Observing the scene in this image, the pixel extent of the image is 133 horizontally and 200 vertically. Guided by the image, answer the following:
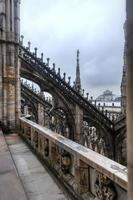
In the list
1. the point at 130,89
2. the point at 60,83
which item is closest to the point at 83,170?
the point at 130,89

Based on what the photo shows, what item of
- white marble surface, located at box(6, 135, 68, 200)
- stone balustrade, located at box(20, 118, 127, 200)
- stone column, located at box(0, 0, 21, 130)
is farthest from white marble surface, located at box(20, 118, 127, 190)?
stone column, located at box(0, 0, 21, 130)

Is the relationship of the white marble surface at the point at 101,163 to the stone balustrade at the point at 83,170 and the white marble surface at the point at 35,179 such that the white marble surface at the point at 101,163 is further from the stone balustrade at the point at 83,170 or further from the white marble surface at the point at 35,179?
the white marble surface at the point at 35,179

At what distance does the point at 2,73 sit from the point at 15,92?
2.27 feet

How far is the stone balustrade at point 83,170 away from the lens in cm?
196

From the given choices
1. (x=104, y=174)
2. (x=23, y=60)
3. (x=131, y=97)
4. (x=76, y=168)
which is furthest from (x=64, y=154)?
(x=23, y=60)

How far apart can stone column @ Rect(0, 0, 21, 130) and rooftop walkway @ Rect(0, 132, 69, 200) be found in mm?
3092

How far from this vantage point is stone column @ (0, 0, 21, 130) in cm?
754

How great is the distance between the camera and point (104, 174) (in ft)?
6.85

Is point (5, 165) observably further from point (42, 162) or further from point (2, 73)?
point (2, 73)

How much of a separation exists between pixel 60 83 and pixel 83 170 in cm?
1274

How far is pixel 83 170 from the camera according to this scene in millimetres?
2689

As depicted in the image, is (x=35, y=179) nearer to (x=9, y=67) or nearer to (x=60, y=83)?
(x=9, y=67)

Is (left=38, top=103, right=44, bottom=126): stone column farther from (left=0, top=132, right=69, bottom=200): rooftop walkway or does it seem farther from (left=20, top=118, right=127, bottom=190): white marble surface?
(left=20, top=118, right=127, bottom=190): white marble surface

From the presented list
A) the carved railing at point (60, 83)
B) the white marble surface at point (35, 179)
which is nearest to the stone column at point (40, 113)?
the carved railing at point (60, 83)
